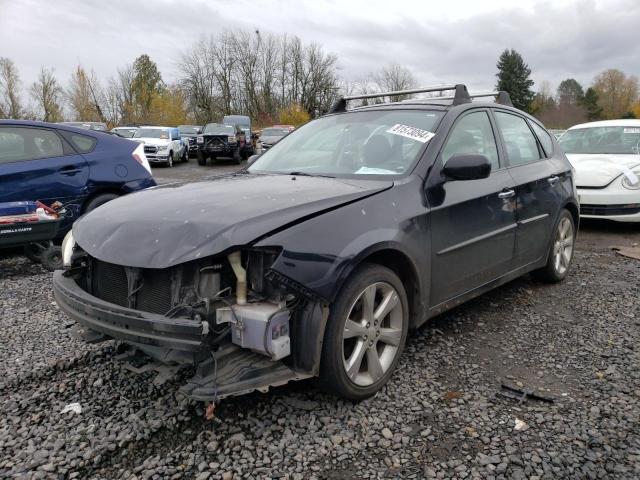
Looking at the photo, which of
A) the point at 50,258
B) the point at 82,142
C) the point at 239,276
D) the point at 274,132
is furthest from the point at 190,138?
the point at 239,276

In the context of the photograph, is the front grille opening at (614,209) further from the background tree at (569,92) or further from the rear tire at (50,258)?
the background tree at (569,92)

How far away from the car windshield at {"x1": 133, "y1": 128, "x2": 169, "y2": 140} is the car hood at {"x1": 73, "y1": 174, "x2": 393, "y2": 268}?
20.2 m

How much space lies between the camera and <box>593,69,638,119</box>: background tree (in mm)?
71875

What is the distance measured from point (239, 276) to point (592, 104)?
7686cm

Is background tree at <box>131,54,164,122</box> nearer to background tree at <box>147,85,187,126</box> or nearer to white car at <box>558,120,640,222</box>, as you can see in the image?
background tree at <box>147,85,187,126</box>

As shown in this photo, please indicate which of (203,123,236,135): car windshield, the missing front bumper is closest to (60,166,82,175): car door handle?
the missing front bumper

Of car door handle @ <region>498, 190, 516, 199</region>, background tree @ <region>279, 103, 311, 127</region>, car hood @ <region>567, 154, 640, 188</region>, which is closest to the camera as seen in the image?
car door handle @ <region>498, 190, 516, 199</region>

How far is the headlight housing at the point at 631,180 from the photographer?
7.22 m

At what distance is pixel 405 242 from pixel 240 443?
1355 mm

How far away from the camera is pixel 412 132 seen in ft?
11.3

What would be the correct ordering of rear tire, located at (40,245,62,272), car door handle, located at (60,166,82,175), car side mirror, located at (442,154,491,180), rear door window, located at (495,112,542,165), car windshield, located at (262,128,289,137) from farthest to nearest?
1. car windshield, located at (262,128,289,137)
2. car door handle, located at (60,166,82,175)
3. rear tire, located at (40,245,62,272)
4. rear door window, located at (495,112,542,165)
5. car side mirror, located at (442,154,491,180)

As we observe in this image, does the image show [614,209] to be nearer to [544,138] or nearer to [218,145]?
[544,138]

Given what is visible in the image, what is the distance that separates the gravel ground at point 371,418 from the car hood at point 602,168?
4178mm

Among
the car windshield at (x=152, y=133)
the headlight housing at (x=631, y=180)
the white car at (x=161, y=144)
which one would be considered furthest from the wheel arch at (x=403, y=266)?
the car windshield at (x=152, y=133)
